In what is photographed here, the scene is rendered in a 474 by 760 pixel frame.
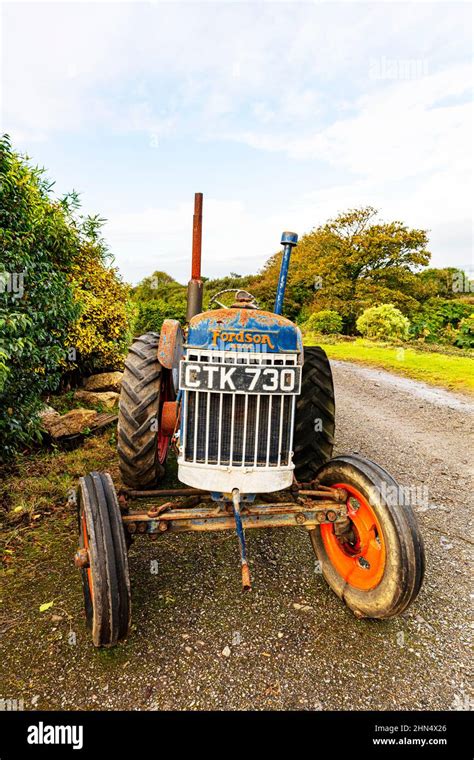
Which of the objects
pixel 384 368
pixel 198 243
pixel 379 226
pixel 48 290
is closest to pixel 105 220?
pixel 48 290

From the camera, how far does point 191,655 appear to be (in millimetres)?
2404

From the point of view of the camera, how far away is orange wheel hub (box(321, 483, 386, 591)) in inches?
103

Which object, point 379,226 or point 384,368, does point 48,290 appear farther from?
Answer: point 379,226

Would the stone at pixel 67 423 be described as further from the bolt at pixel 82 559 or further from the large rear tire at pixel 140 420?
the bolt at pixel 82 559

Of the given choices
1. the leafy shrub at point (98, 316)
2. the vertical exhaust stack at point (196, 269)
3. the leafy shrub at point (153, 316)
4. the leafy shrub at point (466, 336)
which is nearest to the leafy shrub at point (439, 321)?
the leafy shrub at point (466, 336)

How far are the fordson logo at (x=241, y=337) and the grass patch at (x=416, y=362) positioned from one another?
810cm

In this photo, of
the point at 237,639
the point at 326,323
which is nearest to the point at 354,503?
the point at 237,639

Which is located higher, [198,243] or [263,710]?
[198,243]

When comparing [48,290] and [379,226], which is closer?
[48,290]

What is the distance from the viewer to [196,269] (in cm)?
462

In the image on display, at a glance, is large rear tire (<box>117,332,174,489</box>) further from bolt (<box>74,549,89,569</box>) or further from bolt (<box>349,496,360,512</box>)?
bolt (<box>349,496,360,512</box>)

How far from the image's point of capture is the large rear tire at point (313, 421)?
12.6 ft
